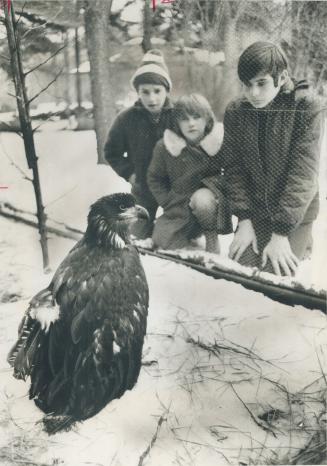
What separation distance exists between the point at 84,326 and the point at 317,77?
1352mm

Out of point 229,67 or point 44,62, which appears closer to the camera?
point 229,67

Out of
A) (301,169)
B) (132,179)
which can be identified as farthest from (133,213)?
(301,169)

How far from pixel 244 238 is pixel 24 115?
1.07 metres

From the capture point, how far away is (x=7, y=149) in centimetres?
214

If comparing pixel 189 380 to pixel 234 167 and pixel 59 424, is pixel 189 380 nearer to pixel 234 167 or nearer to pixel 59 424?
pixel 59 424

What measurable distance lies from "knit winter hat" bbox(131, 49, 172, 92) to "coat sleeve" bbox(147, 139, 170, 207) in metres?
0.23

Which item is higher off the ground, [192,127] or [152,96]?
[152,96]

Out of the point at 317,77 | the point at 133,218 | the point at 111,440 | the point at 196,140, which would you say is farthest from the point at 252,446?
the point at 317,77

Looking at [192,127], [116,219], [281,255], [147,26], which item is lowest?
[281,255]

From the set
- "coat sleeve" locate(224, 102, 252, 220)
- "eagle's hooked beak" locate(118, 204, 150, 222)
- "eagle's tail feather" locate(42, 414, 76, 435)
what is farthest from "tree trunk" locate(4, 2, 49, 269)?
"coat sleeve" locate(224, 102, 252, 220)

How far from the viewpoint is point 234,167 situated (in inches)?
78.5

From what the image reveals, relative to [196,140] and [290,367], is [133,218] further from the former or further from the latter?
[290,367]

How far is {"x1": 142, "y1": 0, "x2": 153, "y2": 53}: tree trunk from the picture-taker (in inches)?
78.4

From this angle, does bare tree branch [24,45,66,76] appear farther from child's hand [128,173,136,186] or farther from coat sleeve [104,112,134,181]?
child's hand [128,173,136,186]
